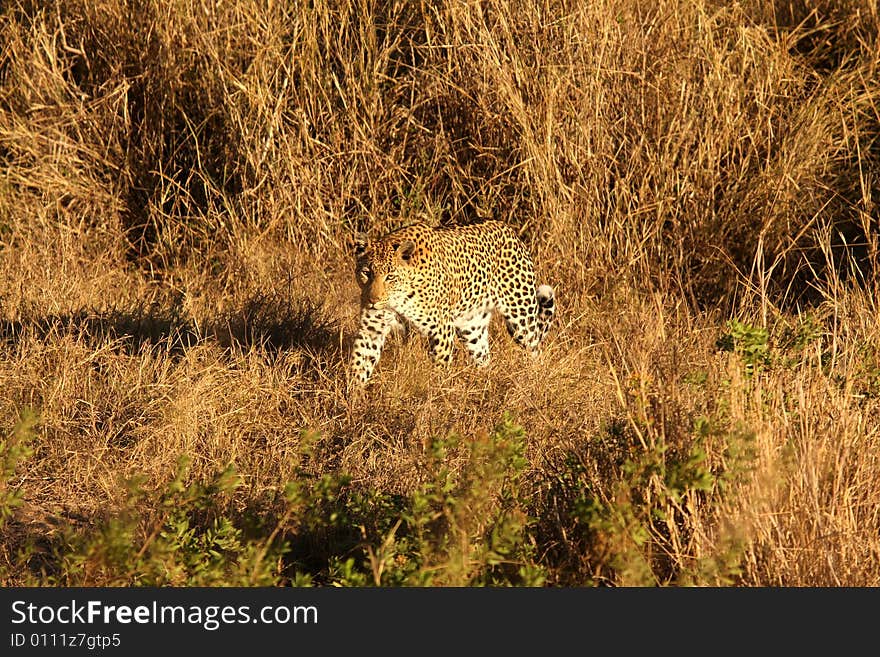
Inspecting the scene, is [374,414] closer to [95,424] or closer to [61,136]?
[95,424]

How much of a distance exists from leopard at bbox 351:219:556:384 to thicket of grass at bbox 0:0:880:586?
161mm

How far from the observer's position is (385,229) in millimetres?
7590

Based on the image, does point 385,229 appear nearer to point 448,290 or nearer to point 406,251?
point 448,290

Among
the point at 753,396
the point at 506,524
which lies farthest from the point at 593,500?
the point at 753,396

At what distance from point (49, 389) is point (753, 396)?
314 centimetres

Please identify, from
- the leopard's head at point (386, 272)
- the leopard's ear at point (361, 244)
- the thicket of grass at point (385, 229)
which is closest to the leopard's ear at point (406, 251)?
the leopard's head at point (386, 272)

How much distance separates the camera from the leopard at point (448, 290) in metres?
5.91

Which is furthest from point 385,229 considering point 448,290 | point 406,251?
point 406,251

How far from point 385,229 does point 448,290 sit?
152 centimetres

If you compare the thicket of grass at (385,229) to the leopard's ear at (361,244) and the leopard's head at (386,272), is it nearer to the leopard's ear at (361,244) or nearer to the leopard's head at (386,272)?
the leopard's head at (386,272)

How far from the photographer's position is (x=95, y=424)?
5.30 metres

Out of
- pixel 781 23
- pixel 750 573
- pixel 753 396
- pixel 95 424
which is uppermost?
pixel 781 23

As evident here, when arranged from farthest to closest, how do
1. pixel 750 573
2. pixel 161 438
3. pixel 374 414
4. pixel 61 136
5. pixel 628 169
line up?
pixel 61 136
pixel 628 169
pixel 374 414
pixel 161 438
pixel 750 573

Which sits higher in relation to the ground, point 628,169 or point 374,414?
point 628,169
